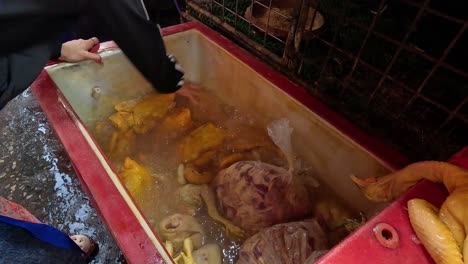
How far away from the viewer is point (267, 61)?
1562 millimetres

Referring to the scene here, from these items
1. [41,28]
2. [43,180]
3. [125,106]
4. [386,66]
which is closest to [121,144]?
[125,106]

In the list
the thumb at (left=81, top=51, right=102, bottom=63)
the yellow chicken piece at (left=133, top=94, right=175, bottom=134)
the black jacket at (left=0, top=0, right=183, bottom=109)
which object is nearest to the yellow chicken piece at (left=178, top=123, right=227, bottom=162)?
the yellow chicken piece at (left=133, top=94, right=175, bottom=134)

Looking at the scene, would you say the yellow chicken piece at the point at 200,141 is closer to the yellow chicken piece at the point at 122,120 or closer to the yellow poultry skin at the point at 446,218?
the yellow chicken piece at the point at 122,120

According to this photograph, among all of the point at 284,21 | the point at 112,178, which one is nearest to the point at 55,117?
the point at 112,178

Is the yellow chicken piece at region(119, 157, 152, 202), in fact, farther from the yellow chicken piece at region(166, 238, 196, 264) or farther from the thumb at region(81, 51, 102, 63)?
the thumb at region(81, 51, 102, 63)

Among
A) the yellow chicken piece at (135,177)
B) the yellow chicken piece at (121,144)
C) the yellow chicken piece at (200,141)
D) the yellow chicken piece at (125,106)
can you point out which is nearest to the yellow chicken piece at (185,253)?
the yellow chicken piece at (135,177)

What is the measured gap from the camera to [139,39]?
0.85m

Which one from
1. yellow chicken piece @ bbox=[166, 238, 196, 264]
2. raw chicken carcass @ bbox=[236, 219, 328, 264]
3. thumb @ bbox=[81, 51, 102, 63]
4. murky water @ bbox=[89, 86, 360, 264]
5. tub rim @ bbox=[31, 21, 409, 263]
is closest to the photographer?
tub rim @ bbox=[31, 21, 409, 263]

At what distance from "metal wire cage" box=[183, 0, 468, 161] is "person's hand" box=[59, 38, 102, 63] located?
0.86 metres

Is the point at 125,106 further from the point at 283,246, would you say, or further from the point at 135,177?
the point at 283,246

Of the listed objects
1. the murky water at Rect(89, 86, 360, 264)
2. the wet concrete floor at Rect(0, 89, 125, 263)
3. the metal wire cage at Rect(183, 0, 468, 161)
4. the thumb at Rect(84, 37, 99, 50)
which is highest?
the metal wire cage at Rect(183, 0, 468, 161)

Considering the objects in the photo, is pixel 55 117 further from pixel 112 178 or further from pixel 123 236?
pixel 123 236

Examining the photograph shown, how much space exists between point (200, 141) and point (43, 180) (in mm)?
796

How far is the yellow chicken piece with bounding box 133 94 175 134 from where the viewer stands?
160 cm
